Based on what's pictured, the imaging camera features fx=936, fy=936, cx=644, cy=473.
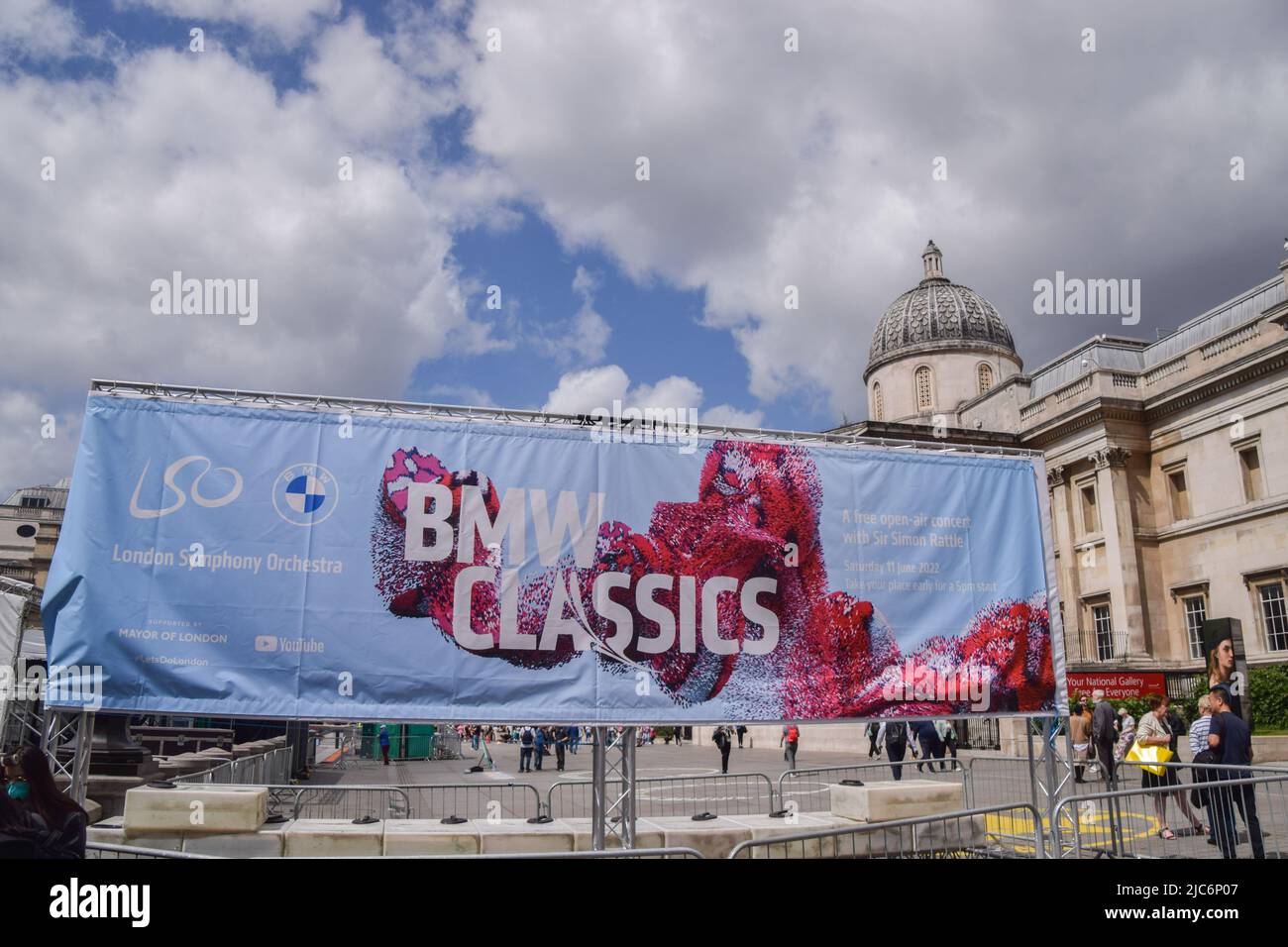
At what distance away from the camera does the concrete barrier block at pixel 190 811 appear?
31.5 ft

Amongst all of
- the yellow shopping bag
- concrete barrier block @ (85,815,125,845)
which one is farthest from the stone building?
concrete barrier block @ (85,815,125,845)

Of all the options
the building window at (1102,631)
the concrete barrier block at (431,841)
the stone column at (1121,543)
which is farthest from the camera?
the building window at (1102,631)

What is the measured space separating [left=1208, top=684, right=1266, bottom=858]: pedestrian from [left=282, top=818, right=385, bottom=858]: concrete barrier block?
891 cm

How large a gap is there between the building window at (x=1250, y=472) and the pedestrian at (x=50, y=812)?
41650mm

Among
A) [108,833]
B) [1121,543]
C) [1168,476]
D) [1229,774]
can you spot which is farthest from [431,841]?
[1168,476]

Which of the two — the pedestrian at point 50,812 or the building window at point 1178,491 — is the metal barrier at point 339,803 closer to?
the pedestrian at point 50,812

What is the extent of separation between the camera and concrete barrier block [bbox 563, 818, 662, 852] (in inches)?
391

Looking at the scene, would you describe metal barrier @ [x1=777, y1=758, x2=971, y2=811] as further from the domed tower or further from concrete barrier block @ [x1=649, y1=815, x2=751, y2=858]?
the domed tower

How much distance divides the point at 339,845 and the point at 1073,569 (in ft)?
136

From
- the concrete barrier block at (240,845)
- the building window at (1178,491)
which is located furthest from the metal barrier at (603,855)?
the building window at (1178,491)

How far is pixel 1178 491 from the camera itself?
41.5 metres

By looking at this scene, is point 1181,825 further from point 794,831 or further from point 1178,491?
point 1178,491
